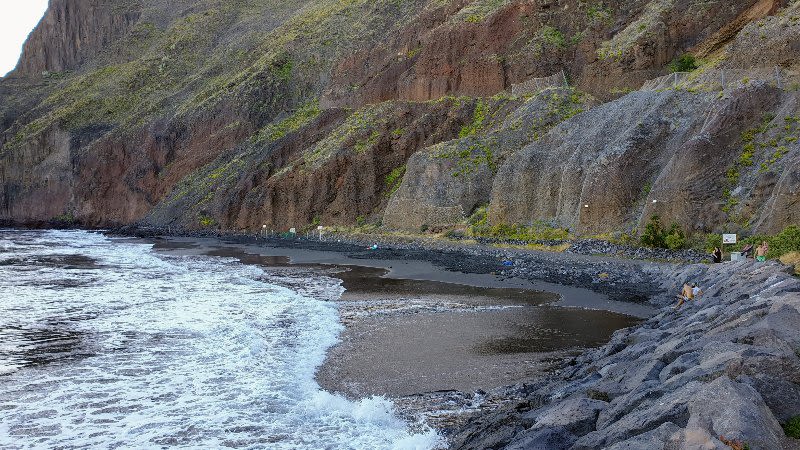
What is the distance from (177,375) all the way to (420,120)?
5697 centimetres

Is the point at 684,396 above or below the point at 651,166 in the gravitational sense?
below

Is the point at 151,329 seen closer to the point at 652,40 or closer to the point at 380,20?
the point at 652,40

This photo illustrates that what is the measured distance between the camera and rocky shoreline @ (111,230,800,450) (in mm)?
6078

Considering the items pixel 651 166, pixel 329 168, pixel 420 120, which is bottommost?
pixel 651 166

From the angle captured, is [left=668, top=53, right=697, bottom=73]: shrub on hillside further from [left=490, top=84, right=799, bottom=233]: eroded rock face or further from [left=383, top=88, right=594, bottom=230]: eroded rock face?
[left=490, top=84, right=799, bottom=233]: eroded rock face

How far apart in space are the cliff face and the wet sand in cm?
1058

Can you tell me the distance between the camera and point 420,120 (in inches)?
2724

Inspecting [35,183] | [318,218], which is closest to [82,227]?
[35,183]

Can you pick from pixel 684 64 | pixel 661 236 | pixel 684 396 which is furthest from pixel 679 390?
pixel 684 64

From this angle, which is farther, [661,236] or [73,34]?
[73,34]

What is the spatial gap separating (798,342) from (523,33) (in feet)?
217

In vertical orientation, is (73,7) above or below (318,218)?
above

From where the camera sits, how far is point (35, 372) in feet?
48.6

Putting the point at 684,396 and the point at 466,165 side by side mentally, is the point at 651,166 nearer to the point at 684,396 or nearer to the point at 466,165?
the point at 466,165
